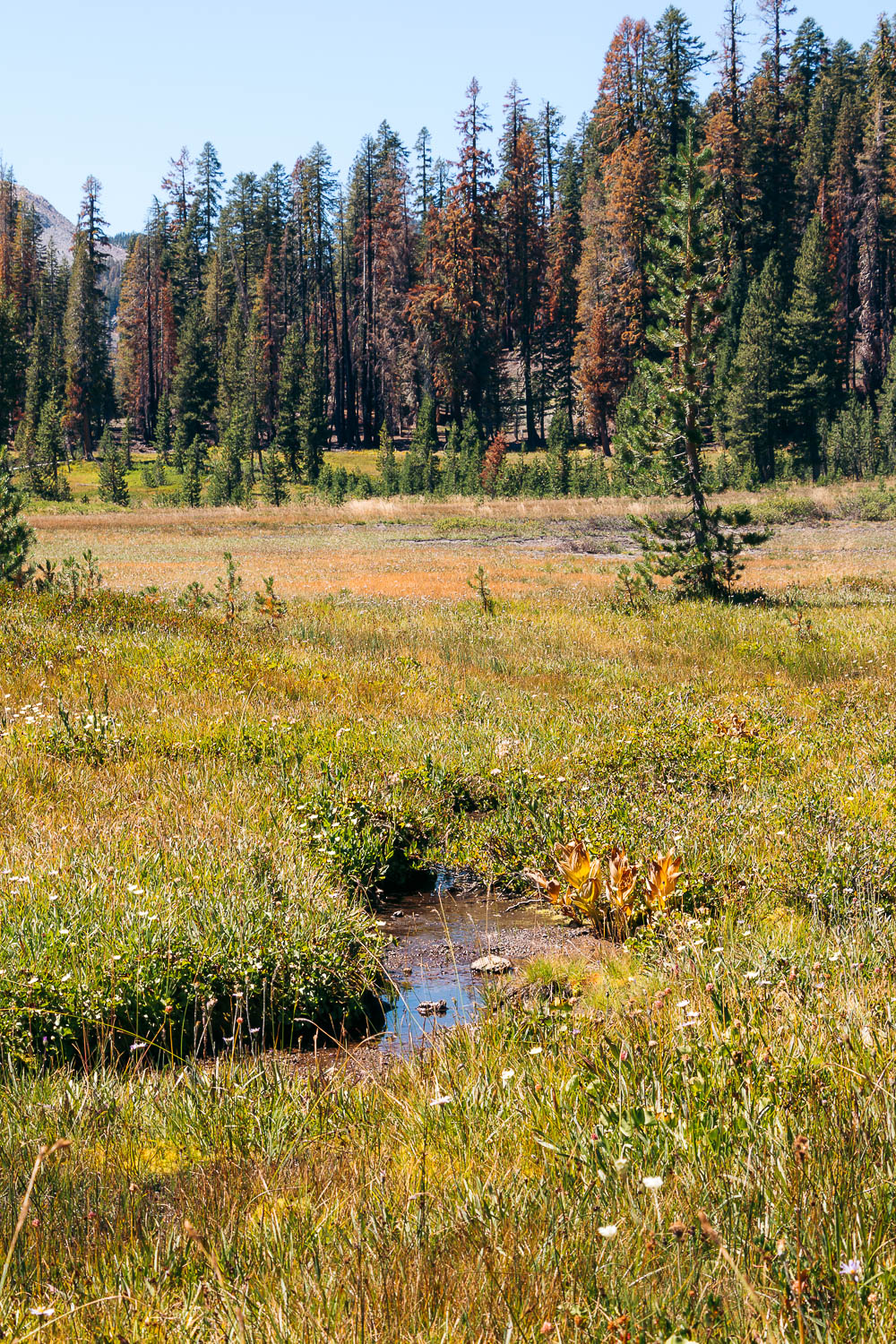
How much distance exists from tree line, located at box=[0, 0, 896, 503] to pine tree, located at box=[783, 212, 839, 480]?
0.17 metres

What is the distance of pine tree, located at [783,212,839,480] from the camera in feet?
190

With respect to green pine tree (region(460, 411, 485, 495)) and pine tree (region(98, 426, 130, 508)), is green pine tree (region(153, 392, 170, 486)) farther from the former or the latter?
green pine tree (region(460, 411, 485, 495))

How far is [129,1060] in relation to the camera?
342 cm

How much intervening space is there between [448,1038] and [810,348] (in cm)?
6342

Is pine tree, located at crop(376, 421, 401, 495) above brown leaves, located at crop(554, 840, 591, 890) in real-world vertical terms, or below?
above

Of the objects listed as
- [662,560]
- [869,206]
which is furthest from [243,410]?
[662,560]

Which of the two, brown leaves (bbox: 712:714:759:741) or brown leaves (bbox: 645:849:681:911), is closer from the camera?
→ brown leaves (bbox: 645:849:681:911)

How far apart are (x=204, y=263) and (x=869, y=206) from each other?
60976 millimetres

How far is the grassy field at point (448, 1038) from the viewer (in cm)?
200

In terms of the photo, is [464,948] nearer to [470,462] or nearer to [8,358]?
[470,462]

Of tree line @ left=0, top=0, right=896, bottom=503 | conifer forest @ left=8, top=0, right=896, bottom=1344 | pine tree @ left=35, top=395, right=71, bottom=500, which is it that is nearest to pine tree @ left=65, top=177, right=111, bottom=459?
tree line @ left=0, top=0, right=896, bottom=503

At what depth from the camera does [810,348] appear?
59.0 metres

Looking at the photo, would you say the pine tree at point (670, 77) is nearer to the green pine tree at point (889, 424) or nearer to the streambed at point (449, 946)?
the green pine tree at point (889, 424)

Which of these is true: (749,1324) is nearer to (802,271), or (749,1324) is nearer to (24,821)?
(24,821)
